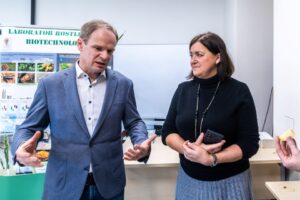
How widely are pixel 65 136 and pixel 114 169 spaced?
0.29m

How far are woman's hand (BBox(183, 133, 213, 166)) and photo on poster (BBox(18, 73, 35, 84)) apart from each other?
161cm

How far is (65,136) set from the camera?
133 cm

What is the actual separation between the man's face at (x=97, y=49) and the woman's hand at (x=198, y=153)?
1.98 ft

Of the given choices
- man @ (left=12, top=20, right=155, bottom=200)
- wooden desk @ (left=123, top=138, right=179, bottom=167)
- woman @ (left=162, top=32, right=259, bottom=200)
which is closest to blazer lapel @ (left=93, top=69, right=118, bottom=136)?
man @ (left=12, top=20, right=155, bottom=200)

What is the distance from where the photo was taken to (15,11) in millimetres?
3195

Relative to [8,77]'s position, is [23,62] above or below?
above

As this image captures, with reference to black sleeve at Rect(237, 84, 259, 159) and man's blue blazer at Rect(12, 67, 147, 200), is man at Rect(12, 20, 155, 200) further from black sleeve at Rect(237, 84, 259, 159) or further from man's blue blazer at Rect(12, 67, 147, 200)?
black sleeve at Rect(237, 84, 259, 159)

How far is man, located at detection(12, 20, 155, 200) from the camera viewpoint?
131 centimetres

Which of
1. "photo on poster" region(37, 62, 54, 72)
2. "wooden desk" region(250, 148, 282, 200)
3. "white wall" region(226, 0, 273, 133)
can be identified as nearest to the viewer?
"wooden desk" region(250, 148, 282, 200)

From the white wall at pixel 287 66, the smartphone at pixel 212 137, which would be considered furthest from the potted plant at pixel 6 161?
the white wall at pixel 287 66

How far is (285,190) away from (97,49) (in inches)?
49.6

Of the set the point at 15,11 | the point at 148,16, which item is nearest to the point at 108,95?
the point at 148,16

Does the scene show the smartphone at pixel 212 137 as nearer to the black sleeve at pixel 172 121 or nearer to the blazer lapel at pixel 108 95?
the black sleeve at pixel 172 121

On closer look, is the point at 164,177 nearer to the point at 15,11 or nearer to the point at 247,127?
the point at 247,127
